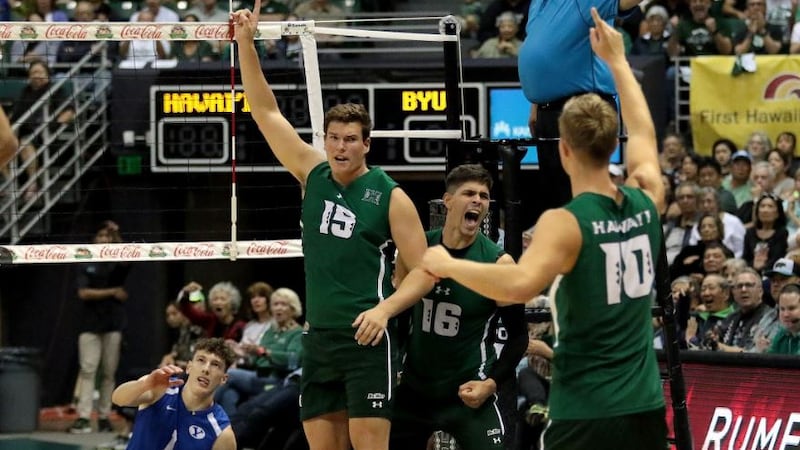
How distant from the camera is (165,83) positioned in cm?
1473

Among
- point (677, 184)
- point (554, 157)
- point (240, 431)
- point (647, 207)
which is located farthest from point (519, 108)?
point (647, 207)

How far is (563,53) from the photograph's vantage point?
25.0ft

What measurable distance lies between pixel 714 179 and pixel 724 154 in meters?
0.58

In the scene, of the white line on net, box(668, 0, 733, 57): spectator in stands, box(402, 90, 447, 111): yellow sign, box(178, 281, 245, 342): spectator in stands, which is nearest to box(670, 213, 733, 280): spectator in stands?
box(402, 90, 447, 111): yellow sign

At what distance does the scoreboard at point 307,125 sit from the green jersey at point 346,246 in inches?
265

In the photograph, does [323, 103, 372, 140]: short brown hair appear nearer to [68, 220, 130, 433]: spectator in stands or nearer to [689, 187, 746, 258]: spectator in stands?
[689, 187, 746, 258]: spectator in stands

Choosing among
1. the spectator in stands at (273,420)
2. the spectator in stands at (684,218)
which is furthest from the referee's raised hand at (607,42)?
the spectator in stands at (684,218)

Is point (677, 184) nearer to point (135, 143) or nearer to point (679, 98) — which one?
point (679, 98)

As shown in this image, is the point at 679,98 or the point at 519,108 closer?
the point at 519,108

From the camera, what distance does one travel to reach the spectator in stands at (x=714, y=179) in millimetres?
14547

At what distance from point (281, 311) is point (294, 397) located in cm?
140

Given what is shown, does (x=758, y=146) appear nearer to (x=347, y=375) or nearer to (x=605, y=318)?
(x=347, y=375)

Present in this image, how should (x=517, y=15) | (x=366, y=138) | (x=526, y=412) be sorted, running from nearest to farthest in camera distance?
(x=366, y=138), (x=526, y=412), (x=517, y=15)

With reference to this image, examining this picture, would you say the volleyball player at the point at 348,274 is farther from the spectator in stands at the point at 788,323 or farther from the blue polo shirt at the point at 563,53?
the spectator in stands at the point at 788,323
